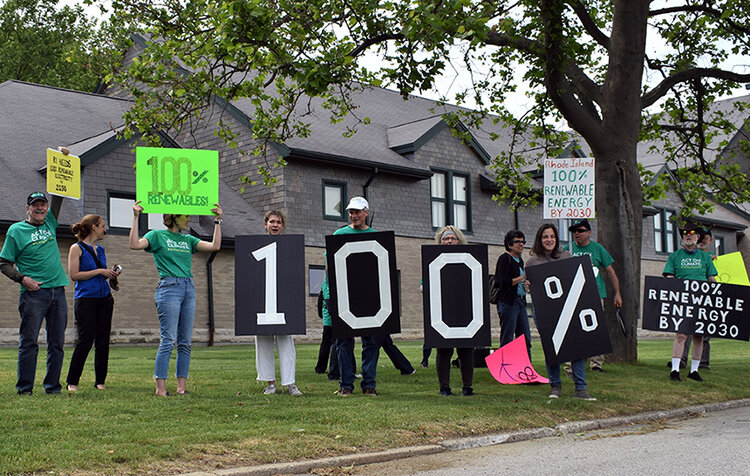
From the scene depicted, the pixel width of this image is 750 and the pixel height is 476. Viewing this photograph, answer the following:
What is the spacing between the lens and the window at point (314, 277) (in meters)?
27.8

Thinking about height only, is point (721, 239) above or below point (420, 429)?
above

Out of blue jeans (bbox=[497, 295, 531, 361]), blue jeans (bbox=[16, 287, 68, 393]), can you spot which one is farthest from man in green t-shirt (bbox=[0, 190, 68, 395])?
blue jeans (bbox=[497, 295, 531, 361])

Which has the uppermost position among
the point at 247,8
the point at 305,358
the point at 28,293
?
the point at 247,8

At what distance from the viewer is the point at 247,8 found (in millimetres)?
11711

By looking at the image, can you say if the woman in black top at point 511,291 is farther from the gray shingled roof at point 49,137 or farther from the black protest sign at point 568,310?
the gray shingled roof at point 49,137

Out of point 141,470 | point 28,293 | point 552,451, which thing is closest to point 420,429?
point 552,451

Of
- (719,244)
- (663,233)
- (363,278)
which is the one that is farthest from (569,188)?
(719,244)

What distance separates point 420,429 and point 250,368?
610cm

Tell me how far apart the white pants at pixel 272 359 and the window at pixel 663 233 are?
34.4 meters

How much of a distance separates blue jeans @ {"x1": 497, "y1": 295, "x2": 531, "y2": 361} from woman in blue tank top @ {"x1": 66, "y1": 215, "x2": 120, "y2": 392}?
4.81 metres

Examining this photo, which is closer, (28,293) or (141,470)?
(141,470)

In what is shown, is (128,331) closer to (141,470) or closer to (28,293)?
(28,293)

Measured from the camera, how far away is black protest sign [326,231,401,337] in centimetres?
→ 956

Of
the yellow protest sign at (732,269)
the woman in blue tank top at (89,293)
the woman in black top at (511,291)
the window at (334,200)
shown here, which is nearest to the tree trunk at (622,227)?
the yellow protest sign at (732,269)
